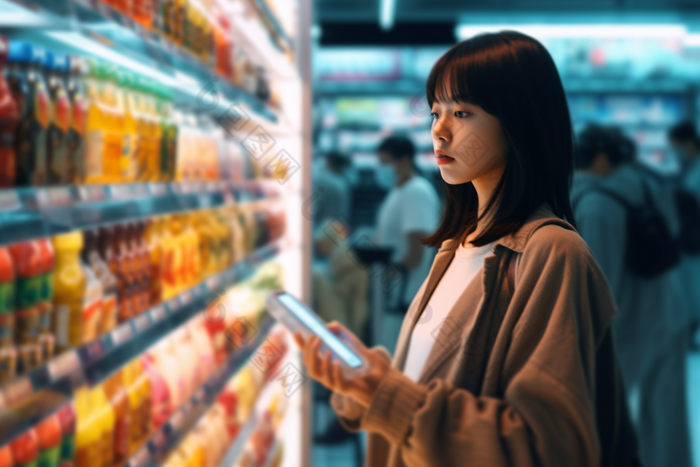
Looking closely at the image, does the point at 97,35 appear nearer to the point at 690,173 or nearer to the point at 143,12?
the point at 143,12

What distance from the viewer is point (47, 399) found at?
3.14 feet

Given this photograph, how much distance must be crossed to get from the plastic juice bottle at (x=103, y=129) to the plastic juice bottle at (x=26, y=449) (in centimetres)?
50

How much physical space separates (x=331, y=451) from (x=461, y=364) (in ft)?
10.5

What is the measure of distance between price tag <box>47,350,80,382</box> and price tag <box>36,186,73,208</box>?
0.26 metres

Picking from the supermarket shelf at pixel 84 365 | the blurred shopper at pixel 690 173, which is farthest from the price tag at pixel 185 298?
the blurred shopper at pixel 690 173

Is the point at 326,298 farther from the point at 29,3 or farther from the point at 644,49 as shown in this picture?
the point at 644,49

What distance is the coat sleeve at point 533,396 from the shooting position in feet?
2.50

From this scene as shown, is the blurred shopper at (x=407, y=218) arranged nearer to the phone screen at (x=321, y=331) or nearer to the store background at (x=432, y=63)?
the phone screen at (x=321, y=331)

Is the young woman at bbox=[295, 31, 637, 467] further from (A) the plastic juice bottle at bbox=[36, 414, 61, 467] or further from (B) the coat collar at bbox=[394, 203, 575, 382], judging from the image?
(A) the plastic juice bottle at bbox=[36, 414, 61, 467]

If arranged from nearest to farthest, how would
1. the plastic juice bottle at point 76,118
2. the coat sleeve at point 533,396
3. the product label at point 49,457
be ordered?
the coat sleeve at point 533,396 < the product label at point 49,457 < the plastic juice bottle at point 76,118

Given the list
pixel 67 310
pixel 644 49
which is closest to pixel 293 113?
pixel 67 310

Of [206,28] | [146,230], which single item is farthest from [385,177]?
[146,230]

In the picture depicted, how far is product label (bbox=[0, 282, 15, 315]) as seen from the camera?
0.97m

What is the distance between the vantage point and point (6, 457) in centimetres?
97
